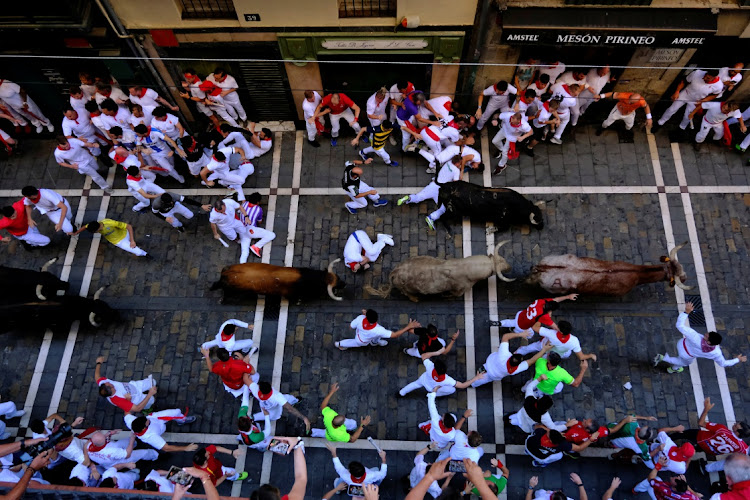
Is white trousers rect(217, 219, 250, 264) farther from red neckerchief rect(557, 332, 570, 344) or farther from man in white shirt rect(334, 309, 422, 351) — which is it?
red neckerchief rect(557, 332, 570, 344)

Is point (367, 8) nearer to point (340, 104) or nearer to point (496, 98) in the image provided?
point (340, 104)

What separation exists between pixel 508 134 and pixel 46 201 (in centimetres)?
1108

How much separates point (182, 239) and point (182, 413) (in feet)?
14.5

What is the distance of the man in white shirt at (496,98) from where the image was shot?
40.2 feet

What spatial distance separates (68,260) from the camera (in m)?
12.4

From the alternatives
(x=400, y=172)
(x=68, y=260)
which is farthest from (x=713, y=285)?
(x=68, y=260)

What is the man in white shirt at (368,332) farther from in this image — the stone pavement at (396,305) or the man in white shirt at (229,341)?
the man in white shirt at (229,341)

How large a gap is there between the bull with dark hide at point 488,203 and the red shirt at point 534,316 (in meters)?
2.70

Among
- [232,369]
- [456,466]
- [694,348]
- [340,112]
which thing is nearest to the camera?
[456,466]

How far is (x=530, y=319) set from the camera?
9.81 meters

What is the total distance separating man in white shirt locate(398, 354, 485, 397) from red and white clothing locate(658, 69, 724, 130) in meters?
8.82

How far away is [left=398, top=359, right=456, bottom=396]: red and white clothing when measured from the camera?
9.02m

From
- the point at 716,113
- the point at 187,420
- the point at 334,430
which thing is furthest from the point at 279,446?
the point at 716,113

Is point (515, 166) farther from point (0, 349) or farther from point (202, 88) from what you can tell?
point (0, 349)
